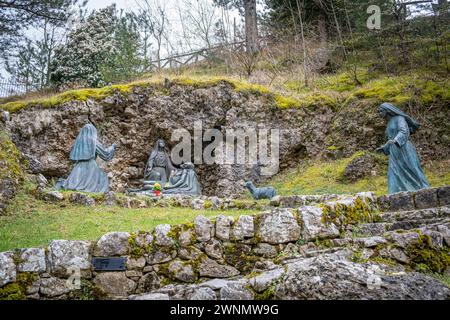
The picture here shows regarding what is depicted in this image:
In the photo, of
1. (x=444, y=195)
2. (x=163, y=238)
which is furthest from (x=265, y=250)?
(x=444, y=195)

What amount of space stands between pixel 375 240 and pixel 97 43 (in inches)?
864

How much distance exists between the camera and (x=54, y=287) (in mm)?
4434

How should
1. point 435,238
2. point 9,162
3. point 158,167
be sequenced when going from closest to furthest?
point 435,238 < point 9,162 < point 158,167

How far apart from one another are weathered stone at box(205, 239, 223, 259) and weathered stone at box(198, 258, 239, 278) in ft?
0.27

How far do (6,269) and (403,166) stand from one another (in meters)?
7.72

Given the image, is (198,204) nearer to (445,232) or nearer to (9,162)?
(9,162)

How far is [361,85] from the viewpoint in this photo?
1750 cm

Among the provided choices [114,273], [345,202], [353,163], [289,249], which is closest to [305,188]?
[353,163]

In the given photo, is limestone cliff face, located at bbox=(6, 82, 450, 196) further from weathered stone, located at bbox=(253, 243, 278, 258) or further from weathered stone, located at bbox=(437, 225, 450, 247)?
weathered stone, located at bbox=(437, 225, 450, 247)

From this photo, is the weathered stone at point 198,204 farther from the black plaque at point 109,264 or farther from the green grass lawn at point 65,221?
the black plaque at point 109,264

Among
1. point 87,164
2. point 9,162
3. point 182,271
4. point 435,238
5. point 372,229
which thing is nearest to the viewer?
point 435,238

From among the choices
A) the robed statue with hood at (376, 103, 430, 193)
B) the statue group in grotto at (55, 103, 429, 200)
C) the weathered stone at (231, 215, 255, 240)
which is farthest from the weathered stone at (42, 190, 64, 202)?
the robed statue with hood at (376, 103, 430, 193)

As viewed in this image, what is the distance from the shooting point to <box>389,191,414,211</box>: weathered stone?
21.3 feet

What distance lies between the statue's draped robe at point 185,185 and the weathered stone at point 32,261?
342 inches
